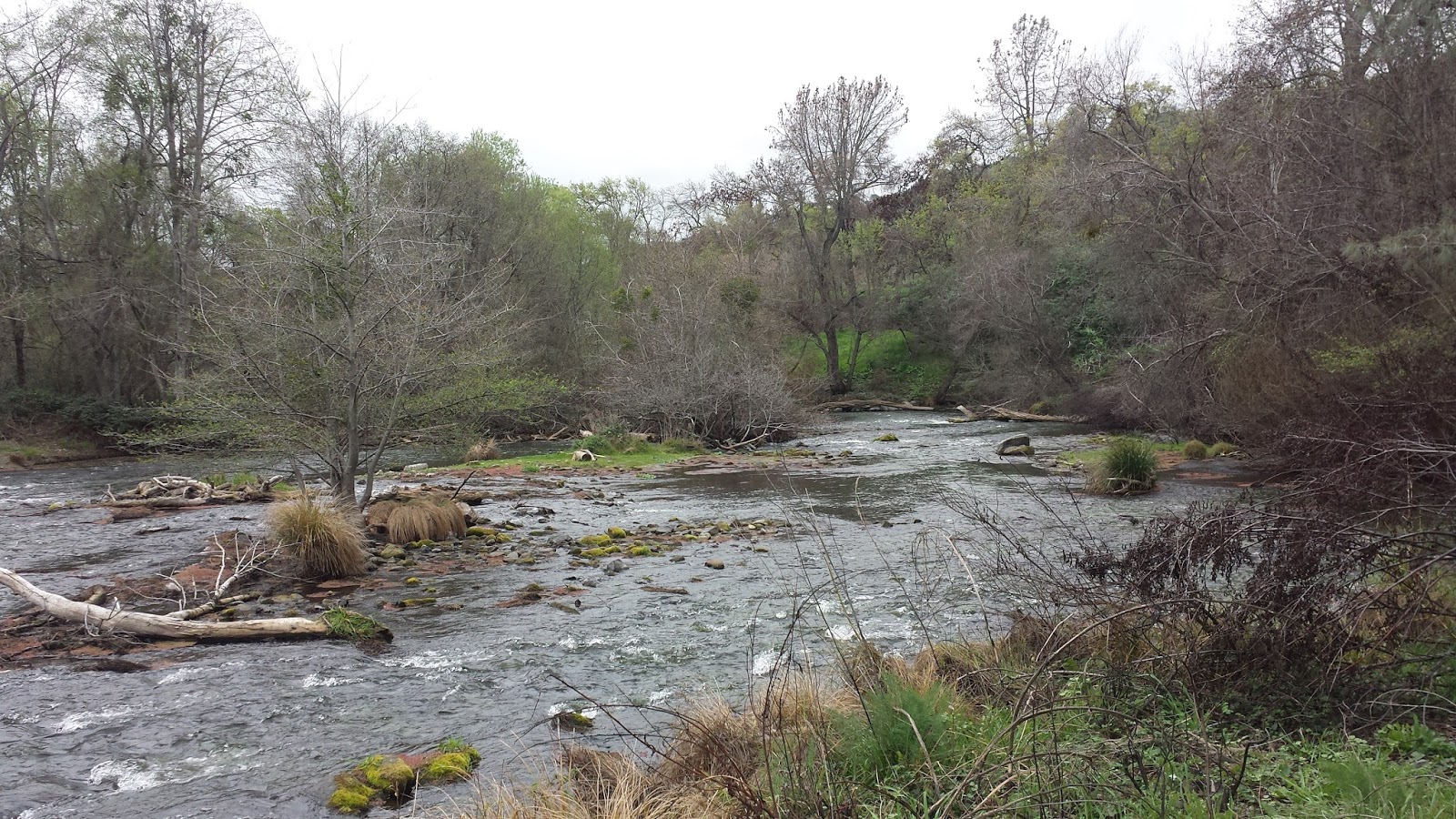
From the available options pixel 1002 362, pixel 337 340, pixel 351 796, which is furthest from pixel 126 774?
pixel 1002 362

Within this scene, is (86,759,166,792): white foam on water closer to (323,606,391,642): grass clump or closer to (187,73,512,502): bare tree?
(323,606,391,642): grass clump

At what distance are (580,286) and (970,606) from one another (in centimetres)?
3577

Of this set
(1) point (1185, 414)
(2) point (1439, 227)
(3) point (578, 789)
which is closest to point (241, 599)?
(3) point (578, 789)

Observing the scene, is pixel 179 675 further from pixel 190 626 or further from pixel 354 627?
pixel 354 627

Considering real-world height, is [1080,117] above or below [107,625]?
above

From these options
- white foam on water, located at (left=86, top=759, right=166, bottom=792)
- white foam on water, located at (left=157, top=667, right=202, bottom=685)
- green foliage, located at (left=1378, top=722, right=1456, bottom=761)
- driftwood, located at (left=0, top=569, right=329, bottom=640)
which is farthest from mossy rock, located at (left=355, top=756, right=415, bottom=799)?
green foliage, located at (left=1378, top=722, right=1456, bottom=761)

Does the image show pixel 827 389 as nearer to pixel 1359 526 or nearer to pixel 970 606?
pixel 970 606

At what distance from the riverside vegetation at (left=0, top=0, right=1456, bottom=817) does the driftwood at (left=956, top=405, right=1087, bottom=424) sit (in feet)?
3.84

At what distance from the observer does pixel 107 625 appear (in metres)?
8.00

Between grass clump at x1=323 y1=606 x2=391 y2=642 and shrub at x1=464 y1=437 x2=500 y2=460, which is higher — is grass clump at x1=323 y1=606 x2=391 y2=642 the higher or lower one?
the lower one

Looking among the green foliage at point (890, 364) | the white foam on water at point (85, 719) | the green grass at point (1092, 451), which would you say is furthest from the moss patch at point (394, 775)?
the green foliage at point (890, 364)

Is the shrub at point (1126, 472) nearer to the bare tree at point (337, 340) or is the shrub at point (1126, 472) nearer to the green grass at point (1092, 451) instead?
the green grass at point (1092, 451)

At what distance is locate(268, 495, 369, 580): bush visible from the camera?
10414 millimetres

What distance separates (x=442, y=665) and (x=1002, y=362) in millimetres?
33293
